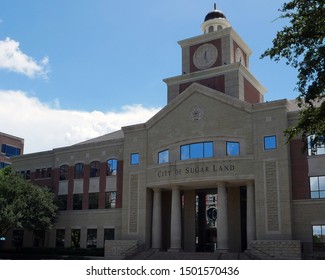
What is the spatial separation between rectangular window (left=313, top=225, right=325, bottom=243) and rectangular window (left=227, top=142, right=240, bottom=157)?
9172 millimetres

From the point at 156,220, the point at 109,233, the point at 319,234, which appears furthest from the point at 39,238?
the point at 319,234

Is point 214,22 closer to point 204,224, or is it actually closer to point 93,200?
point 204,224

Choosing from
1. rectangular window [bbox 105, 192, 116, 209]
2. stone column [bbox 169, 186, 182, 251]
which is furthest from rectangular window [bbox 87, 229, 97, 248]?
stone column [bbox 169, 186, 182, 251]

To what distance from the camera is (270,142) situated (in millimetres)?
38844

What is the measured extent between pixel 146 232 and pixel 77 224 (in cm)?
1056

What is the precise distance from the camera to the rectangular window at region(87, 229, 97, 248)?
4877 cm

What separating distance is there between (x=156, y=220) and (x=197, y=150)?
7983 millimetres

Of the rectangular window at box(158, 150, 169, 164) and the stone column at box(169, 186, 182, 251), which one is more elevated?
the rectangular window at box(158, 150, 169, 164)

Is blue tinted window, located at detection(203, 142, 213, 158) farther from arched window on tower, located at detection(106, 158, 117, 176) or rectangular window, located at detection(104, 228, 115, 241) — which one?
rectangular window, located at detection(104, 228, 115, 241)

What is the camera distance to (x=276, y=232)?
121ft

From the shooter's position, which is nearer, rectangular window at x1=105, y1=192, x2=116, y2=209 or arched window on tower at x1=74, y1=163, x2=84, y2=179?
rectangular window at x1=105, y1=192, x2=116, y2=209

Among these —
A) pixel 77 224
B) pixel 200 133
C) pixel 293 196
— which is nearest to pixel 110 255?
pixel 77 224

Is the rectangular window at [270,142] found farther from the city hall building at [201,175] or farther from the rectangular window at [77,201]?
the rectangular window at [77,201]

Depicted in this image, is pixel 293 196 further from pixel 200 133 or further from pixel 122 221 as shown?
pixel 122 221
